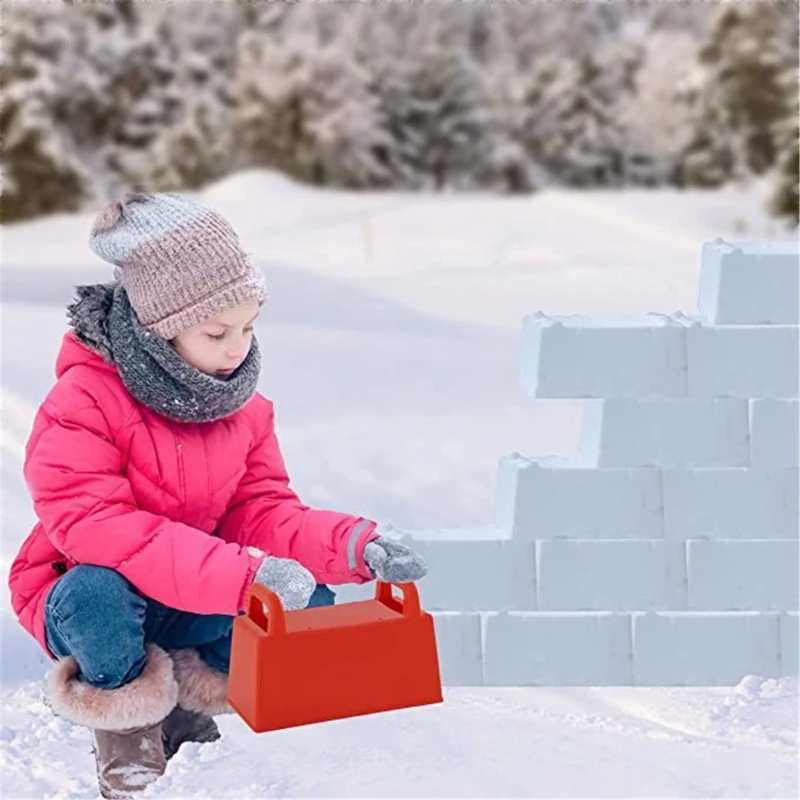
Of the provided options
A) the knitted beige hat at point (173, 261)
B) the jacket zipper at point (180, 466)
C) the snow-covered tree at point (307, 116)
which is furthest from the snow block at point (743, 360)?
the snow-covered tree at point (307, 116)

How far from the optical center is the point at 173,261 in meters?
1.93

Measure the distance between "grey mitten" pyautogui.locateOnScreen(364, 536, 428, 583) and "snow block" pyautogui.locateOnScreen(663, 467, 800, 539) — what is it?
0.67m

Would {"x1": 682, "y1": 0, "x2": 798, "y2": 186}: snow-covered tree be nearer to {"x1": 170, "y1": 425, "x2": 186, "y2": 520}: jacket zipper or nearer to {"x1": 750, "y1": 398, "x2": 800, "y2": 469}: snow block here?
{"x1": 750, "y1": 398, "x2": 800, "y2": 469}: snow block

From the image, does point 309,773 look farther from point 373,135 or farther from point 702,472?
point 373,135

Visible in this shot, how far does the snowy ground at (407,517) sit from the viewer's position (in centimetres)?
200

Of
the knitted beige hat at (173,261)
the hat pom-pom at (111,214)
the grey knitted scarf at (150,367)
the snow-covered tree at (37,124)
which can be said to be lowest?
the snow-covered tree at (37,124)

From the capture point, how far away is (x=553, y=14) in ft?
54.9

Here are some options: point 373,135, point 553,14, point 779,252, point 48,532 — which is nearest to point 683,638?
point 779,252

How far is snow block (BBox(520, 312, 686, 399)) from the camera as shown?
2365mm

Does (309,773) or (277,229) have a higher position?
(309,773)

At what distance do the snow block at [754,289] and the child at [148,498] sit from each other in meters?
0.82

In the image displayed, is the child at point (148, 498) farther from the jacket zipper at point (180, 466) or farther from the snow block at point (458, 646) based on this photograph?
the snow block at point (458, 646)

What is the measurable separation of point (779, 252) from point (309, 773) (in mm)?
1238

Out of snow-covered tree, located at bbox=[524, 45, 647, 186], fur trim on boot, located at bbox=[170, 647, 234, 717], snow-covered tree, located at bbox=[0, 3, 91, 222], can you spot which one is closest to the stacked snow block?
fur trim on boot, located at bbox=[170, 647, 234, 717]
